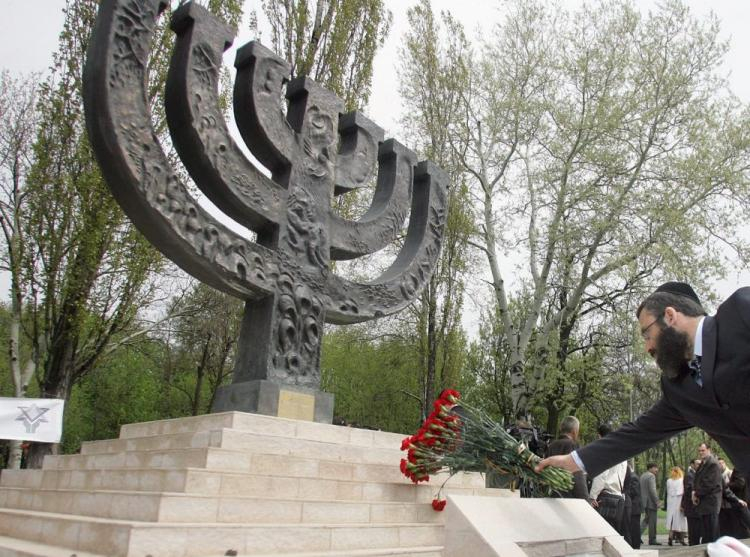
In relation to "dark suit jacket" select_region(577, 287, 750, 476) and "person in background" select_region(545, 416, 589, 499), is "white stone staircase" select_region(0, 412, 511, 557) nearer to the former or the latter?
"person in background" select_region(545, 416, 589, 499)

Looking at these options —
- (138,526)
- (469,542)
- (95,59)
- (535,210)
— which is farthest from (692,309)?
(535,210)

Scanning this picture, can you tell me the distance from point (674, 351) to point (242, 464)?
7.94 ft

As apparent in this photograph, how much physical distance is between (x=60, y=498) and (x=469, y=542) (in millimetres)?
3258

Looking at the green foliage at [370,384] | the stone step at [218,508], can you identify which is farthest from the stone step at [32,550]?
the green foliage at [370,384]

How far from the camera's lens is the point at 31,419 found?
830 cm

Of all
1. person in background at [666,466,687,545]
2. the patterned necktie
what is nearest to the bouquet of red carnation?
the patterned necktie

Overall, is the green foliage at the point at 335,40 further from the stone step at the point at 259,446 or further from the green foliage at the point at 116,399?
the green foliage at the point at 116,399

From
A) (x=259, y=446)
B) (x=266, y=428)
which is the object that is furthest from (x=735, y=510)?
(x=259, y=446)

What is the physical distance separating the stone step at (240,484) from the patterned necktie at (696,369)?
2.28m

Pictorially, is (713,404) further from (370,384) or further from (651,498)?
(370,384)

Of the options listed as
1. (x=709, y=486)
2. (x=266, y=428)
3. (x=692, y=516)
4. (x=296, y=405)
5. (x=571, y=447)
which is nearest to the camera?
(x=266, y=428)

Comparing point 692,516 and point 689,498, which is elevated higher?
point 689,498

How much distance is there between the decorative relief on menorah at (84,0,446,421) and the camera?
415 centimetres

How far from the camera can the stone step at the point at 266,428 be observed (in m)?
3.89
